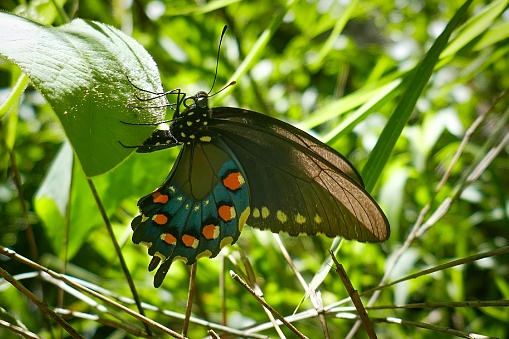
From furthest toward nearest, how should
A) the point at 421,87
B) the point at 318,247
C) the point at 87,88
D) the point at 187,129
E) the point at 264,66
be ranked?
the point at 264,66
the point at 318,247
the point at 187,129
the point at 421,87
the point at 87,88

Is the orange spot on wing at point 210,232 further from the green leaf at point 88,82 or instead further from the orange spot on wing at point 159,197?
the green leaf at point 88,82

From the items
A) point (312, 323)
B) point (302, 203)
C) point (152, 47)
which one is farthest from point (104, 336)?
point (302, 203)

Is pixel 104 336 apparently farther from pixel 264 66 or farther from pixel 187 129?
pixel 187 129

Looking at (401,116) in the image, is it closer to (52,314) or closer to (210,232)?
(210,232)

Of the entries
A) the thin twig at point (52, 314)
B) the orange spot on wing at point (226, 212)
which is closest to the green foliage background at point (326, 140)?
the orange spot on wing at point (226, 212)

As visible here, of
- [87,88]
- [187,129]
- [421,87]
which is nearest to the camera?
[87,88]

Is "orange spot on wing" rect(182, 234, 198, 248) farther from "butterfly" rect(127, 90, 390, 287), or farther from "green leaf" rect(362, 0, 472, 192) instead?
"green leaf" rect(362, 0, 472, 192)
